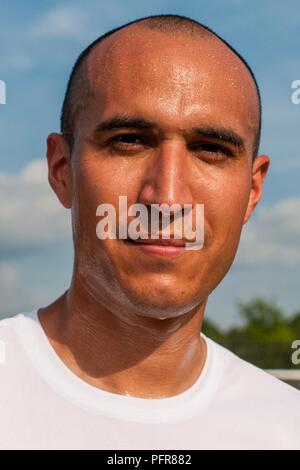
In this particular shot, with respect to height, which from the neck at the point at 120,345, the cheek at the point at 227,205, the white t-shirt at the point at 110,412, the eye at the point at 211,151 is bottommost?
the white t-shirt at the point at 110,412

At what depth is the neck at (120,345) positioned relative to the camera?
16.2 feet

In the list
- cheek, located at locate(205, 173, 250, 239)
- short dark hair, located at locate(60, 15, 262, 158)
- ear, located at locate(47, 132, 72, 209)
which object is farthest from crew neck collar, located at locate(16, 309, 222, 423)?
short dark hair, located at locate(60, 15, 262, 158)

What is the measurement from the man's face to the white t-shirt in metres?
0.57

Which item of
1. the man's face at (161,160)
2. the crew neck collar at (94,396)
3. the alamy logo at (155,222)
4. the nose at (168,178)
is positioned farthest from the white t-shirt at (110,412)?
the nose at (168,178)

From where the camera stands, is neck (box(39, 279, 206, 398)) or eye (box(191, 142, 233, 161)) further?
neck (box(39, 279, 206, 398))

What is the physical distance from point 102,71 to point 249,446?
2554 mm

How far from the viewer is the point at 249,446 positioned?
5.03 meters

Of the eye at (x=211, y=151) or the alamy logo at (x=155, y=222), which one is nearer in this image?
the alamy logo at (x=155, y=222)

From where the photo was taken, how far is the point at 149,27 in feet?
16.3

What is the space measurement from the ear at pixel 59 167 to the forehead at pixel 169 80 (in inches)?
19.2

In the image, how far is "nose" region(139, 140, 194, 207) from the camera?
436 centimetres

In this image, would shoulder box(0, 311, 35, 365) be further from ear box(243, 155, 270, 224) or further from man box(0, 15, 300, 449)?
ear box(243, 155, 270, 224)

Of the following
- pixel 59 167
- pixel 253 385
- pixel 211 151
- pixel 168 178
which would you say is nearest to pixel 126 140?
pixel 168 178

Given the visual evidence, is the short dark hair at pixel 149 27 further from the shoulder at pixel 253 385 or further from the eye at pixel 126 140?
the shoulder at pixel 253 385
